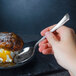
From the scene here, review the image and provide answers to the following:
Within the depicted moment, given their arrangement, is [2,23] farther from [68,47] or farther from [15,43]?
[68,47]

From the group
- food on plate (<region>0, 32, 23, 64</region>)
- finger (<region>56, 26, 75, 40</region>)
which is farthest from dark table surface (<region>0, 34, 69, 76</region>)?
finger (<region>56, 26, 75, 40</region>)

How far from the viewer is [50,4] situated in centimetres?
91

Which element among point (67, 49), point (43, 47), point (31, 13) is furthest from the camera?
point (31, 13)

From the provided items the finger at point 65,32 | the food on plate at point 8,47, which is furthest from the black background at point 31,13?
the finger at point 65,32

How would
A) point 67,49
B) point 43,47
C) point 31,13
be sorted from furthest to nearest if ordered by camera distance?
1. point 31,13
2. point 43,47
3. point 67,49

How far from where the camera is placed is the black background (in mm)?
887

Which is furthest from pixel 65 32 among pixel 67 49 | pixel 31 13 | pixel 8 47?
pixel 31 13

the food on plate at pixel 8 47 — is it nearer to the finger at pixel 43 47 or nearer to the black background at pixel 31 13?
the finger at pixel 43 47

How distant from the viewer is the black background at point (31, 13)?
0.89 m

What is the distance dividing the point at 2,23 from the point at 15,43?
13.8 inches

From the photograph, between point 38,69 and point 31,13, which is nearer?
point 38,69

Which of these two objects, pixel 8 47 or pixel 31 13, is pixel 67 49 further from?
pixel 31 13

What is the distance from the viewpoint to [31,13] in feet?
2.96

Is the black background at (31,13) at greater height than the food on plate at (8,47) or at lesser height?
greater
